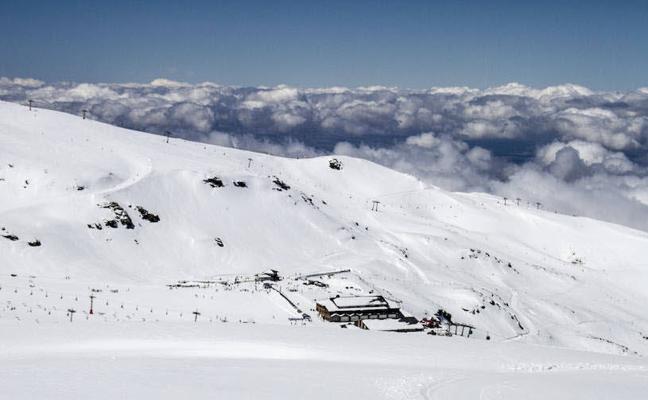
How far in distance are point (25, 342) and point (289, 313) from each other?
22.7 meters

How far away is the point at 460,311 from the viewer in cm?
5994

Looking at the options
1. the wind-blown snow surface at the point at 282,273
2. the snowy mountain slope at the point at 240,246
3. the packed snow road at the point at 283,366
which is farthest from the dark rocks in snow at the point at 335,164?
the packed snow road at the point at 283,366

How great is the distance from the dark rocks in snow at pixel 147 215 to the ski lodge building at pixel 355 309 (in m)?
34.2

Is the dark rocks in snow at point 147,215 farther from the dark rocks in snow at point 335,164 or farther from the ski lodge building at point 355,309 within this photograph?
the dark rocks in snow at point 335,164

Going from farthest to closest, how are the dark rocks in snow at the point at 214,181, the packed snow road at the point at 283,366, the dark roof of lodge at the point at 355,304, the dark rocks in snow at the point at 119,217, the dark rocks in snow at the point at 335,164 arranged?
the dark rocks in snow at the point at 335,164
the dark rocks in snow at the point at 214,181
the dark rocks in snow at the point at 119,217
the dark roof of lodge at the point at 355,304
the packed snow road at the point at 283,366

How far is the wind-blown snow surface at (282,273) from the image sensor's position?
16.2 meters

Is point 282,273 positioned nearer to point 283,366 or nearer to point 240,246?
point 240,246

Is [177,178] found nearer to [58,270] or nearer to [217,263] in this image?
[217,263]

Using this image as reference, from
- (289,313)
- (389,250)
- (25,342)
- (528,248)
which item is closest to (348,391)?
(25,342)

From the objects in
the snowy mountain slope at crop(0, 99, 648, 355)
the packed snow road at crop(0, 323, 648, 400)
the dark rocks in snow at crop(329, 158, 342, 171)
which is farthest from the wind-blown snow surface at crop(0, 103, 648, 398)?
the dark rocks in snow at crop(329, 158, 342, 171)

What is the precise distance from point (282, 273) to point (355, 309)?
2517 centimetres

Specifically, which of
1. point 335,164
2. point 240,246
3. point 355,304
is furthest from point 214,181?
point 335,164

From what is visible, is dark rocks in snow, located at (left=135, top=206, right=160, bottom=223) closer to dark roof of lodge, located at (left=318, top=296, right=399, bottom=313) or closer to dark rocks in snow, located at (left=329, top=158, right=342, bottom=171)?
dark roof of lodge, located at (left=318, top=296, right=399, bottom=313)

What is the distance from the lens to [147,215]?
72.8 meters
